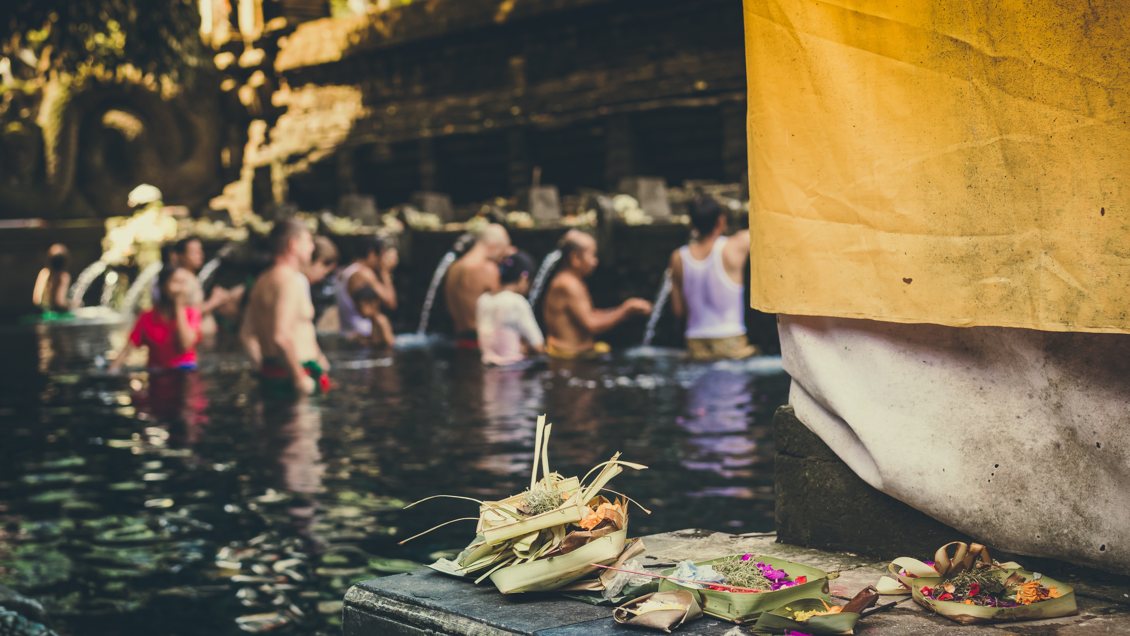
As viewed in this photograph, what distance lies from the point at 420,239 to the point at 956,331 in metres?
17.2

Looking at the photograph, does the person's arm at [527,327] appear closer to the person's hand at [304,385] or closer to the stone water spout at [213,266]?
the person's hand at [304,385]

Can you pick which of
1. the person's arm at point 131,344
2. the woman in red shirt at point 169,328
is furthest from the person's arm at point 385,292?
the person's arm at point 131,344

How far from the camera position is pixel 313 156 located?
93.7 feet

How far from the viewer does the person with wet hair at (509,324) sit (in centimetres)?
1455

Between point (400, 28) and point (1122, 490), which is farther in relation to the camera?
point (400, 28)

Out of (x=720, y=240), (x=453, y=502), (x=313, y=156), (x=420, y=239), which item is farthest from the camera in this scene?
(x=313, y=156)

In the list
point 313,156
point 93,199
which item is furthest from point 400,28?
point 93,199

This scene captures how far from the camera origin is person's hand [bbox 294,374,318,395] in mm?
11772

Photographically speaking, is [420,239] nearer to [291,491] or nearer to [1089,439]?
[291,491]

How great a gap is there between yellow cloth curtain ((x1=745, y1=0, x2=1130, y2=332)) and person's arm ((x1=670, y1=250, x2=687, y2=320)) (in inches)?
408

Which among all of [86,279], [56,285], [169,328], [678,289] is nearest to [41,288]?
[56,285]

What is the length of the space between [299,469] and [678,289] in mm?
6636

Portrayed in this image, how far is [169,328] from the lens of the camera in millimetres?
14070

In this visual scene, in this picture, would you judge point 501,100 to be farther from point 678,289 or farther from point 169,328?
point 169,328
